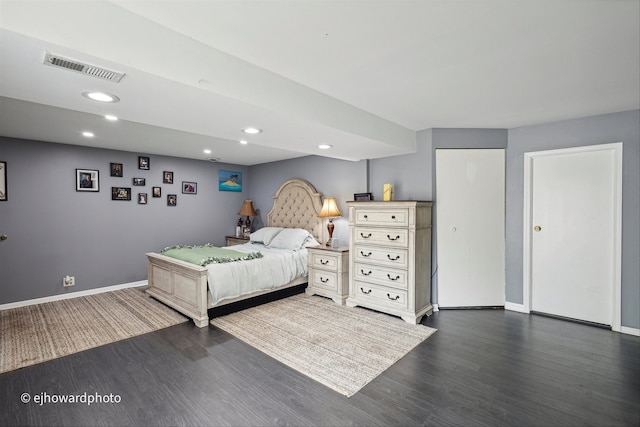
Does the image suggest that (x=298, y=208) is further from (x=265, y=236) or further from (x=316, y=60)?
(x=316, y=60)

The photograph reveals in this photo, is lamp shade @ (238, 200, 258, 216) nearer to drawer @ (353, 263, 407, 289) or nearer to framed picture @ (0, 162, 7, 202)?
drawer @ (353, 263, 407, 289)

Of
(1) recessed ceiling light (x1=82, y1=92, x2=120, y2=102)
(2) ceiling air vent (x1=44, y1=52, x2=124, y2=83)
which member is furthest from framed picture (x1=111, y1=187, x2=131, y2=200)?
(2) ceiling air vent (x1=44, y1=52, x2=124, y2=83)

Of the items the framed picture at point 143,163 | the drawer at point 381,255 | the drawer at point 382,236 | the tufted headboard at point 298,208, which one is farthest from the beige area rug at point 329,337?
the framed picture at point 143,163

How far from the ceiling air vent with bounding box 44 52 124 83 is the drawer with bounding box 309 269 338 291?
3.23m

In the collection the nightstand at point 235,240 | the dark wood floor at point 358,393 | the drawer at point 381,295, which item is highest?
the nightstand at point 235,240

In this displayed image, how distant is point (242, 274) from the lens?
378 centimetres

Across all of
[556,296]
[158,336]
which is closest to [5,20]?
[158,336]

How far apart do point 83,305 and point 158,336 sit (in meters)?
→ 1.82

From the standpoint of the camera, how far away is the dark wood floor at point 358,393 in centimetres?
192

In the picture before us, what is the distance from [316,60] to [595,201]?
3390 mm

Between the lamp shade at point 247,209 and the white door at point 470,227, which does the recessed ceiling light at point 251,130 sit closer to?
the white door at point 470,227

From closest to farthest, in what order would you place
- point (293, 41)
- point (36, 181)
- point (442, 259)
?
1. point (293, 41)
2. point (442, 259)
3. point (36, 181)

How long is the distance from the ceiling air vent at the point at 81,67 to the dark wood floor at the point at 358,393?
2.04m

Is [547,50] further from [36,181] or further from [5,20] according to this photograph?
[36,181]
